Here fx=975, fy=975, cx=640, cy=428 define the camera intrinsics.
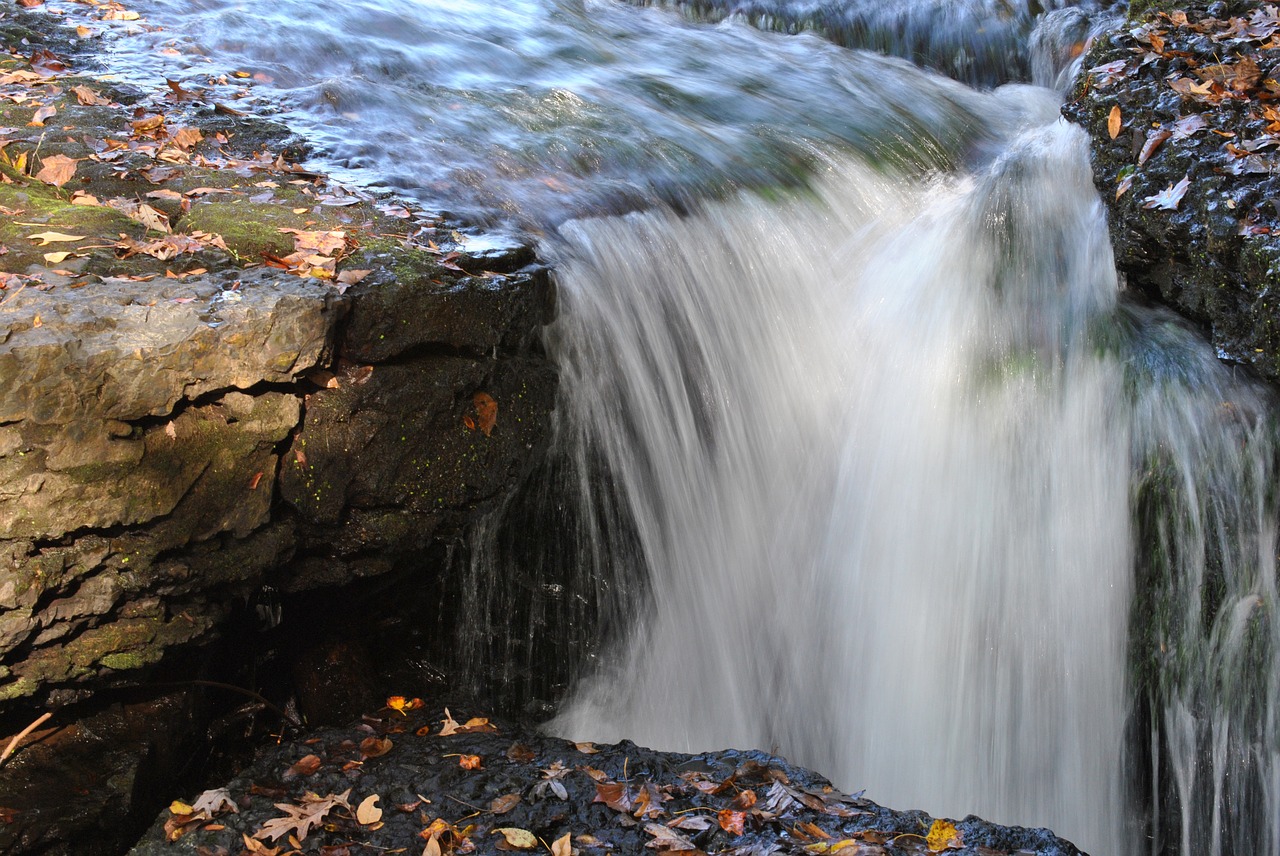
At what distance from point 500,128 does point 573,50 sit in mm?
2247

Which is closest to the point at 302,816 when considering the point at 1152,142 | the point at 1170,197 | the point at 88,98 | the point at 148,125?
the point at 148,125

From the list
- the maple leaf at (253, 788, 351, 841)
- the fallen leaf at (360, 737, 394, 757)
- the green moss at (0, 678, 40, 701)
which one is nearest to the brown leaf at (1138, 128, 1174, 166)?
the fallen leaf at (360, 737, 394, 757)

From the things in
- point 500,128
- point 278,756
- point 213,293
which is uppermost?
point 500,128

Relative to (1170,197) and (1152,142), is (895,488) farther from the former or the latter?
(1152,142)

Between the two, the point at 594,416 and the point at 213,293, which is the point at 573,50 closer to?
the point at 594,416

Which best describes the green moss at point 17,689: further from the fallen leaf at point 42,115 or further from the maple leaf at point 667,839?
the fallen leaf at point 42,115

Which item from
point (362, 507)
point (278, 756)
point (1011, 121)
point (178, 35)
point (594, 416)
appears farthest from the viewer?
point (1011, 121)

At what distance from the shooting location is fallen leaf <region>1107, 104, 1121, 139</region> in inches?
197

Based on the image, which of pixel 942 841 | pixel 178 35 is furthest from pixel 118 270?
pixel 178 35

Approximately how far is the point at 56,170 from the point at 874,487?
4190 mm

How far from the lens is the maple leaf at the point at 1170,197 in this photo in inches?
176

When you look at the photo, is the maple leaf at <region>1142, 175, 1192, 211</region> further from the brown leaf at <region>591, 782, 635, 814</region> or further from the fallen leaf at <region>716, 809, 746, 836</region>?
the brown leaf at <region>591, 782, 635, 814</region>

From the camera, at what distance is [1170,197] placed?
178 inches

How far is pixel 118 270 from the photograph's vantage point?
377 centimetres
